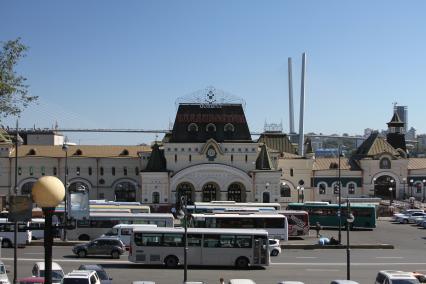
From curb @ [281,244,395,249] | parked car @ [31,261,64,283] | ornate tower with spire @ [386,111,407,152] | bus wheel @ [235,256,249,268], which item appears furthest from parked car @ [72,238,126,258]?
ornate tower with spire @ [386,111,407,152]

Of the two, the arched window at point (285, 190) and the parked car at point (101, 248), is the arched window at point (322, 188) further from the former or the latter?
the parked car at point (101, 248)

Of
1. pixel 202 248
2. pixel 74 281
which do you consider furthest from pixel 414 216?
pixel 74 281

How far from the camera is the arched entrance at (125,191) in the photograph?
7231cm

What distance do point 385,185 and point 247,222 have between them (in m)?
36.8

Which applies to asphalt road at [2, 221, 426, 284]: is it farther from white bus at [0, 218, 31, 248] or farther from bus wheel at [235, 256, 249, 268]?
white bus at [0, 218, 31, 248]

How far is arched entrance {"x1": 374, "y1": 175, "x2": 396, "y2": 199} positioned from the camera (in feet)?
242

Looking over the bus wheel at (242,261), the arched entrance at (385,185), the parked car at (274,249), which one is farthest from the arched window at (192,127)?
the bus wheel at (242,261)

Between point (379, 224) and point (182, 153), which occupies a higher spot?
point (182, 153)

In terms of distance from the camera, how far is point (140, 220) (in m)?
41.7

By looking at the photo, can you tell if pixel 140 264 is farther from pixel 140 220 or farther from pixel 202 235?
pixel 140 220

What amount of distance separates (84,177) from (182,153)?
12941 mm

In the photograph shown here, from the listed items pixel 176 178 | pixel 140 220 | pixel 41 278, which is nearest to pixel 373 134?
pixel 176 178

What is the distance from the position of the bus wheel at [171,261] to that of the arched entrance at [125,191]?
42.1m

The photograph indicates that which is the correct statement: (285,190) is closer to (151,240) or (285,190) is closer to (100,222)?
(100,222)
